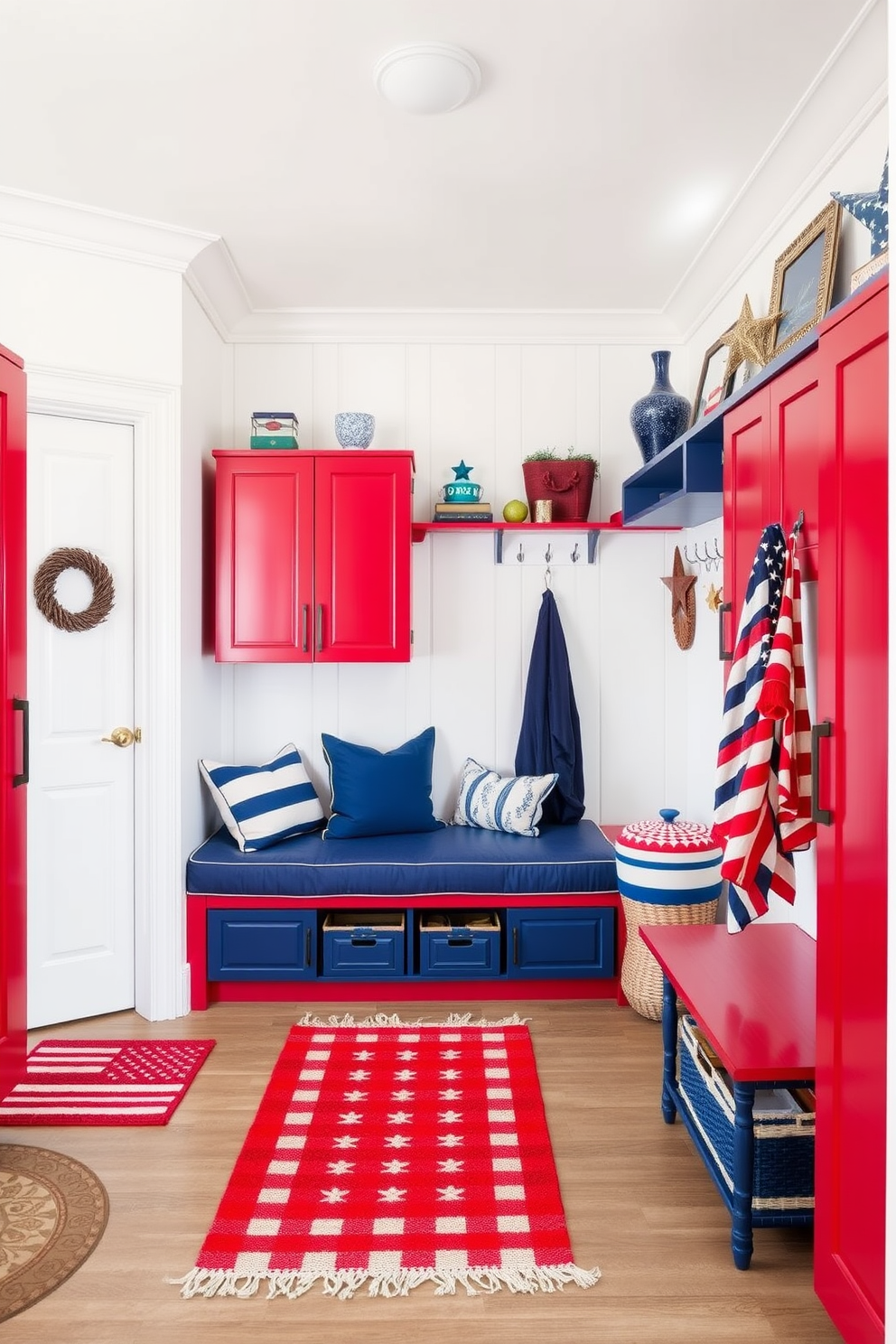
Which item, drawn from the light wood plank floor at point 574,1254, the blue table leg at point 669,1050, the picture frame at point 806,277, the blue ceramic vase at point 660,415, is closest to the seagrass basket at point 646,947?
the light wood plank floor at point 574,1254

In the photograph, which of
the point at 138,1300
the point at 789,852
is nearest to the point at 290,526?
the point at 789,852

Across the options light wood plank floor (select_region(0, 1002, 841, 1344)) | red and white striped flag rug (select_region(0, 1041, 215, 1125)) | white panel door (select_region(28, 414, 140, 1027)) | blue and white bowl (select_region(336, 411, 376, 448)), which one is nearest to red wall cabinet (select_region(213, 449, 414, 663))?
blue and white bowl (select_region(336, 411, 376, 448))

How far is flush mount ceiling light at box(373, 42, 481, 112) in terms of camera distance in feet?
7.34

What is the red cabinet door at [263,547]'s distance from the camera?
3.62 meters

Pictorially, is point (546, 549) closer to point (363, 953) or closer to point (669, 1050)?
point (363, 953)

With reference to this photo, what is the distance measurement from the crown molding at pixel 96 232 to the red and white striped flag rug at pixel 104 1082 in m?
2.59

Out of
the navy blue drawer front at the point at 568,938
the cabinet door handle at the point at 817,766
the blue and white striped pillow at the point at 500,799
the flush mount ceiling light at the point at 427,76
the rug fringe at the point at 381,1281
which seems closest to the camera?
the cabinet door handle at the point at 817,766

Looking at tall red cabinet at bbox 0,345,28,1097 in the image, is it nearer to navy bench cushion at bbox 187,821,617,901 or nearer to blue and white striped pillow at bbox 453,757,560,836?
navy bench cushion at bbox 187,821,617,901

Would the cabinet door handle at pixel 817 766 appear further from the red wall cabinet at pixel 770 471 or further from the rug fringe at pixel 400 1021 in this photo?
the rug fringe at pixel 400 1021

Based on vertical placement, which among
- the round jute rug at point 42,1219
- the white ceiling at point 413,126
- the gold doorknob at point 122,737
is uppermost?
the white ceiling at point 413,126

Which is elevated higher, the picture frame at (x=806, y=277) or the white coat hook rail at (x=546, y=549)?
the picture frame at (x=806, y=277)

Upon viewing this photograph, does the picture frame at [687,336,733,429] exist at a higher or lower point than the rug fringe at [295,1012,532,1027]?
higher

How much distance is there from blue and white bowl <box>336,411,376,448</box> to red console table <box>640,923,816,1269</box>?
7.20ft

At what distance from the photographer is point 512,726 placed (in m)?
4.07
